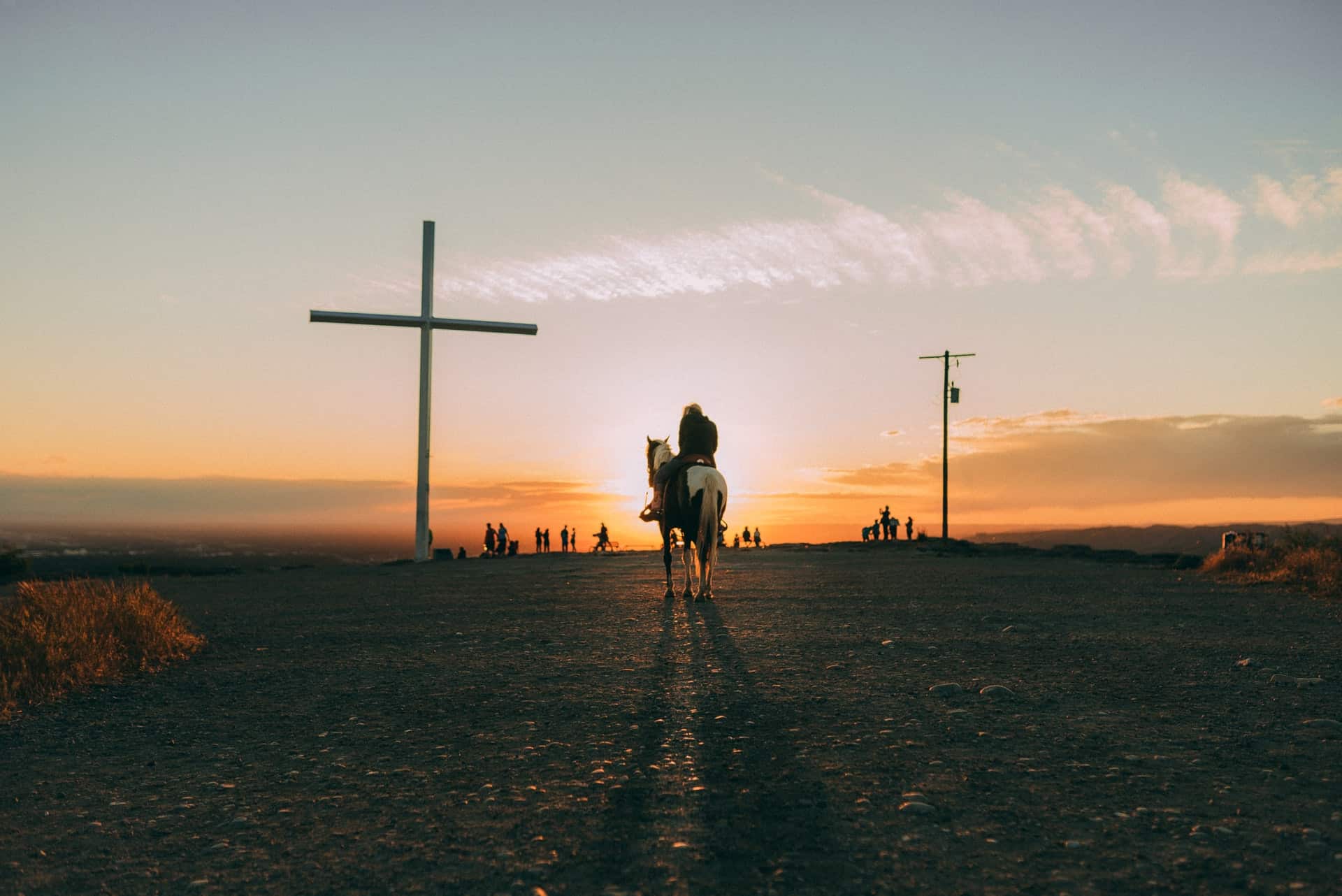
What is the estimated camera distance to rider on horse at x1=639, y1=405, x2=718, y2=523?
553 inches

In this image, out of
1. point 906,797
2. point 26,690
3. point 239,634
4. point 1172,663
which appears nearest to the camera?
point 906,797

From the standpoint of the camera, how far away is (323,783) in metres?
4.88

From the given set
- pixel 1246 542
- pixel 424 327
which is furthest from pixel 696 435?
pixel 424 327

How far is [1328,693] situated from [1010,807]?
4290 millimetres

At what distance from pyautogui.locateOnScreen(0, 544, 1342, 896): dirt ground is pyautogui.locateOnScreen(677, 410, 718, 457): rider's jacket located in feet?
13.0

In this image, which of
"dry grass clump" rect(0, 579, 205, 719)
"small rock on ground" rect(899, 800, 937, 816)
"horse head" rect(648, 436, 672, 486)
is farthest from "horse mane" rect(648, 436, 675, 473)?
"small rock on ground" rect(899, 800, 937, 816)

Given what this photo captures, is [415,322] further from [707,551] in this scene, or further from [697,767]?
[697,767]

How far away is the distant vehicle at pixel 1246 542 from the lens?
22.0 m

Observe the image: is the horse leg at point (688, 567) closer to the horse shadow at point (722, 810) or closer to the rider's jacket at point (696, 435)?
the rider's jacket at point (696, 435)

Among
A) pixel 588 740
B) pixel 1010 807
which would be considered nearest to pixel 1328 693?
pixel 1010 807

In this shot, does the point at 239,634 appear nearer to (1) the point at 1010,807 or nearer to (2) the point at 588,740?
(2) the point at 588,740

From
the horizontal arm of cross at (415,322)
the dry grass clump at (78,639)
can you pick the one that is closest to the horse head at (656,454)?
the dry grass clump at (78,639)

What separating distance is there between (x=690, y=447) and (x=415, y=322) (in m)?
22.3

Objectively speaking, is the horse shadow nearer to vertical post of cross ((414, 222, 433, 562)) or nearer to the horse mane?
the horse mane
